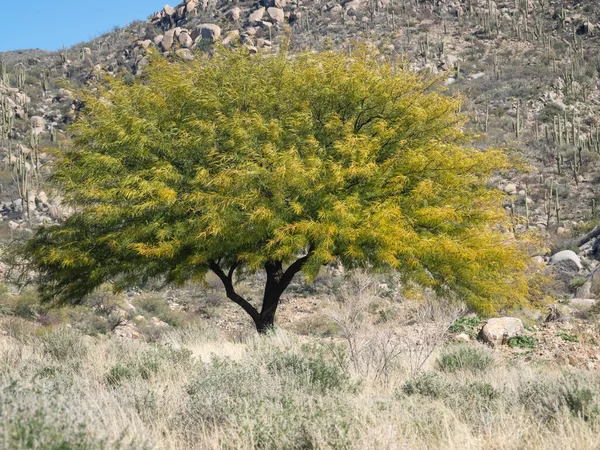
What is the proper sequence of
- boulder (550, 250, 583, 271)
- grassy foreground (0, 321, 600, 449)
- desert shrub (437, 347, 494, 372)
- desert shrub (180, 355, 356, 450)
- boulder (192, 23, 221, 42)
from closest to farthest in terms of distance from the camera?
grassy foreground (0, 321, 600, 449)
desert shrub (180, 355, 356, 450)
desert shrub (437, 347, 494, 372)
boulder (550, 250, 583, 271)
boulder (192, 23, 221, 42)

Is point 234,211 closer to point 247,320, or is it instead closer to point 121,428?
point 121,428

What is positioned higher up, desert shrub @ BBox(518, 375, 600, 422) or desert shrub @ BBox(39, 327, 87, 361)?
desert shrub @ BBox(518, 375, 600, 422)

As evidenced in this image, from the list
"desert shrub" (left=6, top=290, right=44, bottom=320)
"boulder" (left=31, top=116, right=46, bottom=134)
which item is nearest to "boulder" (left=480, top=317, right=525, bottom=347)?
"desert shrub" (left=6, top=290, right=44, bottom=320)

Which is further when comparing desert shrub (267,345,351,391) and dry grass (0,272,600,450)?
desert shrub (267,345,351,391)

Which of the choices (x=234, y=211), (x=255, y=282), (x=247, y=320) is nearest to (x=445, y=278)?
(x=234, y=211)

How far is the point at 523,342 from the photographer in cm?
1456

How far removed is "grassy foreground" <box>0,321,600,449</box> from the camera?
4.51 m

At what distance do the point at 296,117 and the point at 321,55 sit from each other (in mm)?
1882

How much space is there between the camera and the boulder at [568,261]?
28.5 metres

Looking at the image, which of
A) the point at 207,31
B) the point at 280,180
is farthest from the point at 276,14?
the point at 280,180

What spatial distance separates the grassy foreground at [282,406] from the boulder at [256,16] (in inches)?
2481

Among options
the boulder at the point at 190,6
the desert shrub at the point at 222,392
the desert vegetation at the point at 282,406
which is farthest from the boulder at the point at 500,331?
the boulder at the point at 190,6

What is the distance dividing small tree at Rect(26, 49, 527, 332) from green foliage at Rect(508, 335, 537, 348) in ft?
10.2

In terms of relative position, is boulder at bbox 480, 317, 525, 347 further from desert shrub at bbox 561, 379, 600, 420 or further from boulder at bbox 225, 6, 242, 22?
boulder at bbox 225, 6, 242, 22
